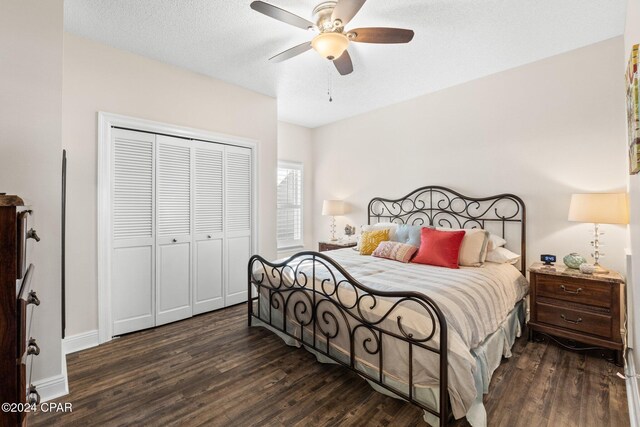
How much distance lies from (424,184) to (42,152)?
382 cm

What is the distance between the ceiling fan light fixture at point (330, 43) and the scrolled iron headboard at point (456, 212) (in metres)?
2.34

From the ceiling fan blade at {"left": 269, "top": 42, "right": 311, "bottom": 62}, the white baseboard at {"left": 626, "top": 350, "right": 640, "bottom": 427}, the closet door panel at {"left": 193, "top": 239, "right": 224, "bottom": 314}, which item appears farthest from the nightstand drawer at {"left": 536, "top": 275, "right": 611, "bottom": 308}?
the closet door panel at {"left": 193, "top": 239, "right": 224, "bottom": 314}

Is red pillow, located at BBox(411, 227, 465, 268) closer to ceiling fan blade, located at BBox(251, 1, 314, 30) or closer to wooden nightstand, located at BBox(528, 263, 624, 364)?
wooden nightstand, located at BBox(528, 263, 624, 364)

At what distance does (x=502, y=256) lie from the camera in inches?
115

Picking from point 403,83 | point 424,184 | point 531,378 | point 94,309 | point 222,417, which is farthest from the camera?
point 424,184

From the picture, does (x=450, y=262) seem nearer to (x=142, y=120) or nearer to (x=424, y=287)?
(x=424, y=287)

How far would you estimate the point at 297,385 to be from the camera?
207cm

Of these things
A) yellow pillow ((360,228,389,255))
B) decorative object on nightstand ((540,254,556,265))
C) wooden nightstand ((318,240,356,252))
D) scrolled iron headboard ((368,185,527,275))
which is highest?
scrolled iron headboard ((368,185,527,275))

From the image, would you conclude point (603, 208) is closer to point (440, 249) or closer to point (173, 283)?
point (440, 249)

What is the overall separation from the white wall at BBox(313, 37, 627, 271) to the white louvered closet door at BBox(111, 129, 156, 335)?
309cm

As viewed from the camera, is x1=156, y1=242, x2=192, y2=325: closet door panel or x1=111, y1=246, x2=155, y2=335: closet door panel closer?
x1=111, y1=246, x2=155, y2=335: closet door panel

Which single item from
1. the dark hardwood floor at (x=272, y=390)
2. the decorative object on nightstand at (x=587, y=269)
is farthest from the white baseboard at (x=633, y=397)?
the decorative object on nightstand at (x=587, y=269)

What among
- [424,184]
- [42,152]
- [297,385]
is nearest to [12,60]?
[42,152]

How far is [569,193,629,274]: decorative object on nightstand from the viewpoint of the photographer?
2346 mm
